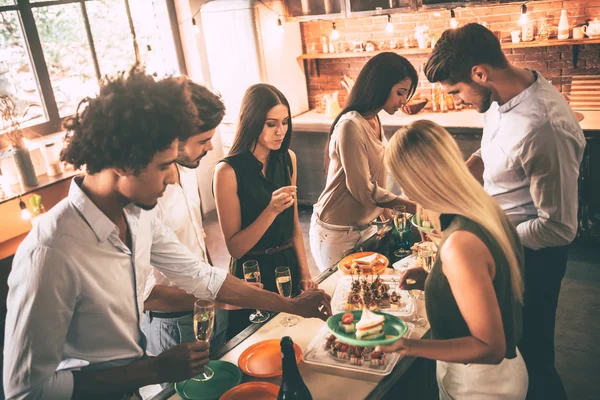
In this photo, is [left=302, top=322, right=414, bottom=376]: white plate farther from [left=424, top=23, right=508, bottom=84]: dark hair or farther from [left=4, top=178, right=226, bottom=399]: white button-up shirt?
[left=424, top=23, right=508, bottom=84]: dark hair

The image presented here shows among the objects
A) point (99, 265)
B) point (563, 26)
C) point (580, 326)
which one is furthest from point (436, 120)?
point (99, 265)

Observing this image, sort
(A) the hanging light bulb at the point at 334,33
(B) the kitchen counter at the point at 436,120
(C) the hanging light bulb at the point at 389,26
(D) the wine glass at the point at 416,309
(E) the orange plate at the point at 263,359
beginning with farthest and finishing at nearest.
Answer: (A) the hanging light bulb at the point at 334,33 < (C) the hanging light bulb at the point at 389,26 < (B) the kitchen counter at the point at 436,120 < (D) the wine glass at the point at 416,309 < (E) the orange plate at the point at 263,359

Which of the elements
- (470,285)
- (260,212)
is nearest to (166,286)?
(260,212)

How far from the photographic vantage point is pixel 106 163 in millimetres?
1551

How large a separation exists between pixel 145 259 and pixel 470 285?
1039 mm

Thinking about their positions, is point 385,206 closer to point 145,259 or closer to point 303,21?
point 145,259

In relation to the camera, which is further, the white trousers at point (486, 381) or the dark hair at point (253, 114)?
the dark hair at point (253, 114)

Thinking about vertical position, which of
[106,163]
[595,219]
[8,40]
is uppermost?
[8,40]

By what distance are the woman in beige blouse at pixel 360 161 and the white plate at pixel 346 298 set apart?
613 mm

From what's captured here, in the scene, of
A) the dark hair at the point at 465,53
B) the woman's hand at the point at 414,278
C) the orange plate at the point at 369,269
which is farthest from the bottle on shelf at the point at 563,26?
the woman's hand at the point at 414,278

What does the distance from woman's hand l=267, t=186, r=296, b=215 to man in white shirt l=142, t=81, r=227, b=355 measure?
1.15 ft

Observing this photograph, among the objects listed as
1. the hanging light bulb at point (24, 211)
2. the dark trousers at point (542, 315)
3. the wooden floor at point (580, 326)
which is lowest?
the wooden floor at point (580, 326)

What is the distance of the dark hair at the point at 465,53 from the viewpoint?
234cm

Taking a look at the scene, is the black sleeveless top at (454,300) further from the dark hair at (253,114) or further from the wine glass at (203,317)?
the dark hair at (253,114)
